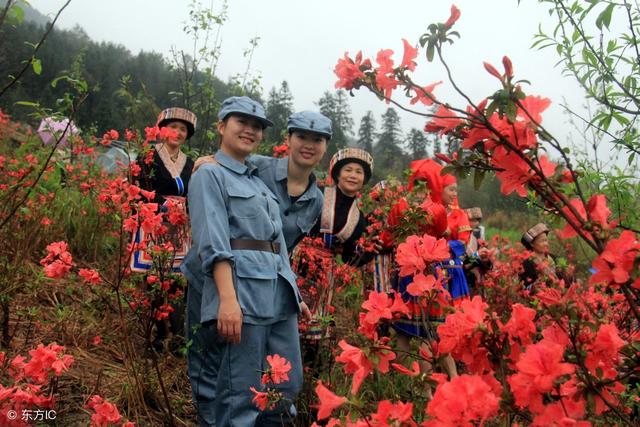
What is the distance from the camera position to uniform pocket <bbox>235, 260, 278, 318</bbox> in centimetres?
206

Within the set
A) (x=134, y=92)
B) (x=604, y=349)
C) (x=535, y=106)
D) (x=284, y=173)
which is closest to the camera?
(x=604, y=349)

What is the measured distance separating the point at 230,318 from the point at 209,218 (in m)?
0.41

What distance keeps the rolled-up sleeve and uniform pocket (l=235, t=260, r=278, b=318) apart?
3.5 inches

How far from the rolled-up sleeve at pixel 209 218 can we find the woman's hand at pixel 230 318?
17 centimetres

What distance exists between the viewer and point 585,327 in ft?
3.19

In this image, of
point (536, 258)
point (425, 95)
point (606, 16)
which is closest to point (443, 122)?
point (425, 95)

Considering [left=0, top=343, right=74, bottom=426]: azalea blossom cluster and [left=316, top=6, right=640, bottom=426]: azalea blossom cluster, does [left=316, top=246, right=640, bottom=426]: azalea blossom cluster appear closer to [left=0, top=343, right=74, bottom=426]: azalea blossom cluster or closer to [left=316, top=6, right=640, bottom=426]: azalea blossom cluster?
[left=316, top=6, right=640, bottom=426]: azalea blossom cluster

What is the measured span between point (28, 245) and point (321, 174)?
9.65ft

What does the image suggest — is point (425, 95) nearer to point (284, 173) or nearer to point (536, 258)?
point (284, 173)

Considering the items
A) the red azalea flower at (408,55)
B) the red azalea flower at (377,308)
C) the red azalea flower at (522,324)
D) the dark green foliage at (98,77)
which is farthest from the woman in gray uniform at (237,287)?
the dark green foliage at (98,77)

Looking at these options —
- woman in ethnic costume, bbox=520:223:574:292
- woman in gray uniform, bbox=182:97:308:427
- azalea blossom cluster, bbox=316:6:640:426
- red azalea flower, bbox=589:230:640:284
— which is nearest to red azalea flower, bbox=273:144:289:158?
woman in gray uniform, bbox=182:97:308:427

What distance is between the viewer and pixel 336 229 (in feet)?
10.6

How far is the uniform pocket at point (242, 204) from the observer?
2199 millimetres

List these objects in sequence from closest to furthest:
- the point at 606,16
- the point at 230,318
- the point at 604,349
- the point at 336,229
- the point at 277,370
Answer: the point at 604,349
the point at 606,16
the point at 277,370
the point at 230,318
the point at 336,229
